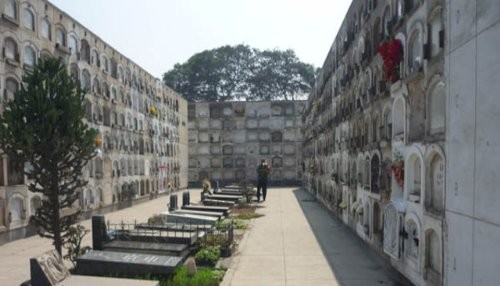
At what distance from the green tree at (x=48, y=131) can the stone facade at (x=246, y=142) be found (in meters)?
33.0

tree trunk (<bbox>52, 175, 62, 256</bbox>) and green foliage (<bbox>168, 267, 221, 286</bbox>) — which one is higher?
tree trunk (<bbox>52, 175, 62, 256</bbox>)

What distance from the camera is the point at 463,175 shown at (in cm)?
650

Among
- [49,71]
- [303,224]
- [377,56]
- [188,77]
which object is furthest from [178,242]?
[188,77]

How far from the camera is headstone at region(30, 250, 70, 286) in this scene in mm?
7824

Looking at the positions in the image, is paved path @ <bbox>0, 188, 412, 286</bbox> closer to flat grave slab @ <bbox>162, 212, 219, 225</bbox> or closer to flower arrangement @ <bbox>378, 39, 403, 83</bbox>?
flat grave slab @ <bbox>162, 212, 219, 225</bbox>

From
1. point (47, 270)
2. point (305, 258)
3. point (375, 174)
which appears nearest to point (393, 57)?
point (375, 174)

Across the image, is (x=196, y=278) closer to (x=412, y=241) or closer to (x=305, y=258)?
(x=305, y=258)

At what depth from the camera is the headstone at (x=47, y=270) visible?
7.82m

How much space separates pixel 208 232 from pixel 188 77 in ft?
171

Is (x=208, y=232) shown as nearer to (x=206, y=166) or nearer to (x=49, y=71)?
(x=49, y=71)

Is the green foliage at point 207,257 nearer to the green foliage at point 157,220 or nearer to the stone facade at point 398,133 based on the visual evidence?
the stone facade at point 398,133

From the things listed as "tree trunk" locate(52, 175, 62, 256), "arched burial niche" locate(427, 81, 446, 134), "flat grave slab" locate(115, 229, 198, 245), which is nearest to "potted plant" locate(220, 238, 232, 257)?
"flat grave slab" locate(115, 229, 198, 245)

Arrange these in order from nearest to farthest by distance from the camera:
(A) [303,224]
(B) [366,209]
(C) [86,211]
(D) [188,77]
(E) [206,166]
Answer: (B) [366,209]
(A) [303,224]
(C) [86,211]
(E) [206,166]
(D) [188,77]

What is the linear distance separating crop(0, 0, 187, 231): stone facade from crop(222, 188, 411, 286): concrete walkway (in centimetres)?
889
